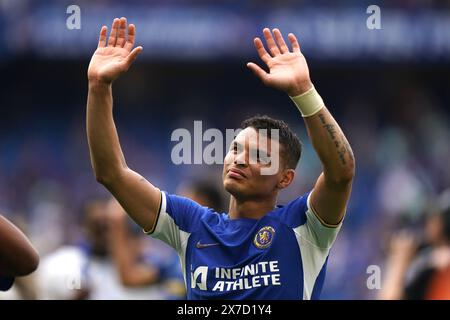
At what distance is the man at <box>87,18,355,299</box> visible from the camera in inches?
179

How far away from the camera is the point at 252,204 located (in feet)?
15.9

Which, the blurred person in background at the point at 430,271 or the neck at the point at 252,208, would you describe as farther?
the blurred person in background at the point at 430,271

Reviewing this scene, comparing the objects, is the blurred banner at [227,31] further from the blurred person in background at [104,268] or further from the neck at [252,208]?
the neck at [252,208]

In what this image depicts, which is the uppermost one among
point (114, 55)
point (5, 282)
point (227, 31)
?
point (227, 31)

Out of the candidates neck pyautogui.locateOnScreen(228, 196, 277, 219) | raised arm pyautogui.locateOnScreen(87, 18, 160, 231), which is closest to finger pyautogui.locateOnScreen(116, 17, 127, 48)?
raised arm pyautogui.locateOnScreen(87, 18, 160, 231)

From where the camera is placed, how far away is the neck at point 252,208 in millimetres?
4855

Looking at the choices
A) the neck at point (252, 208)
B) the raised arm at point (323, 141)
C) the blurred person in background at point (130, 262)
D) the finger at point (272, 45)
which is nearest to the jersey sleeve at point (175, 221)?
the neck at point (252, 208)

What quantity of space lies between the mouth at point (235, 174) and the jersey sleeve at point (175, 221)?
0.99ft

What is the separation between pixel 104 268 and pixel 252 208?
4.16 metres

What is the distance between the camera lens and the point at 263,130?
16.2 ft

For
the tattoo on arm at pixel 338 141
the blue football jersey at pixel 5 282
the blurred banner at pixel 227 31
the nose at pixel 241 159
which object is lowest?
the blue football jersey at pixel 5 282

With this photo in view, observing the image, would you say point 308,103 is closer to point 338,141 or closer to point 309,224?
point 338,141

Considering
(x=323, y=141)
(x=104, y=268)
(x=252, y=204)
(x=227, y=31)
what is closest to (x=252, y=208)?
(x=252, y=204)
